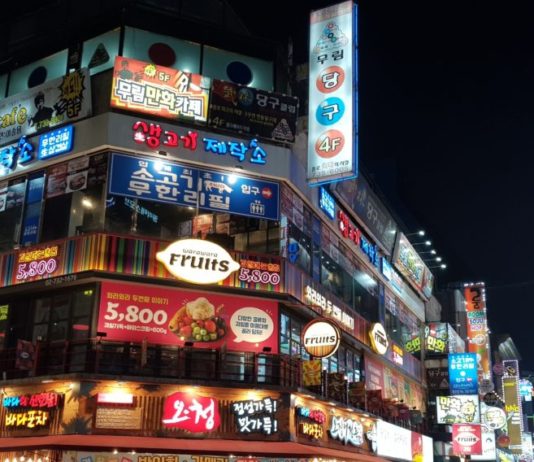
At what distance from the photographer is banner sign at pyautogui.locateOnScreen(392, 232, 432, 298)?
119 feet

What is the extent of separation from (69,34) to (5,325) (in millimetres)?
10281

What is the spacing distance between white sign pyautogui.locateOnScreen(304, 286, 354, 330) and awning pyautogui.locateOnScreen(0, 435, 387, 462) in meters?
5.35

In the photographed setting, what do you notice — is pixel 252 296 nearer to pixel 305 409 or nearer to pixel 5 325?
pixel 305 409

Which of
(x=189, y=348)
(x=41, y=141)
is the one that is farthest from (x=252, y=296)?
(x=41, y=141)

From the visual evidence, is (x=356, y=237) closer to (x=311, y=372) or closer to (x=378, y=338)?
(x=378, y=338)

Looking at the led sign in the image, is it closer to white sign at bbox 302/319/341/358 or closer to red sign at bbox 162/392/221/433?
red sign at bbox 162/392/221/433

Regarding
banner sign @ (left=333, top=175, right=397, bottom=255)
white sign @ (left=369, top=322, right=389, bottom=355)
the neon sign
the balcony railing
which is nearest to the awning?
the balcony railing

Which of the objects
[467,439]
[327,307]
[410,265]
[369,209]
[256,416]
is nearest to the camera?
[256,416]

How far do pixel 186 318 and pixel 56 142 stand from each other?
727 cm

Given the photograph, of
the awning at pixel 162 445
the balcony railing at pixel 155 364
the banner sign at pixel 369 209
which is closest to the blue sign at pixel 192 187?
the balcony railing at pixel 155 364

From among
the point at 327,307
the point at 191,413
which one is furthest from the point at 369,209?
the point at 191,413

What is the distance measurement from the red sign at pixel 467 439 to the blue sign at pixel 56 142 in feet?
86.8

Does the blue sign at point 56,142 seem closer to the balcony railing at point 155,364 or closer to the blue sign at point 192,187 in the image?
the blue sign at point 192,187

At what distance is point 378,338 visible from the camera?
30.4m
